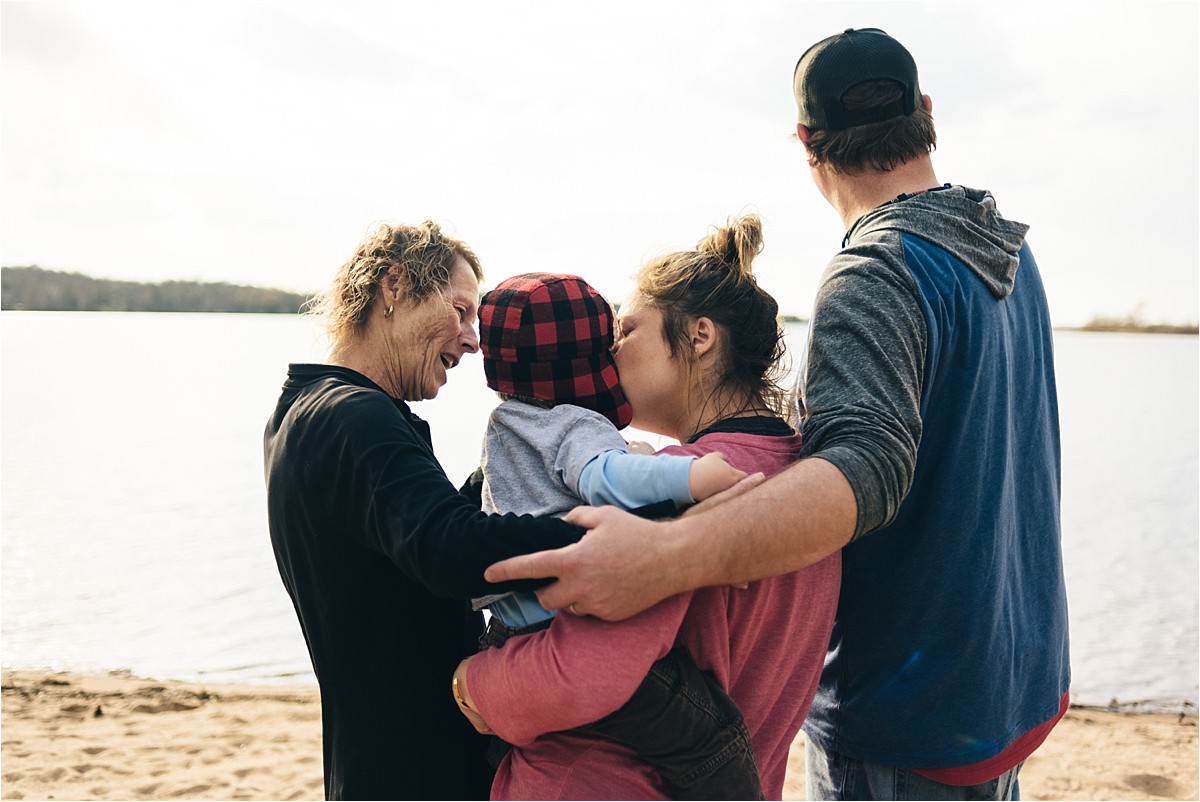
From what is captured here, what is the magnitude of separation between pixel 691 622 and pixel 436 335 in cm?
86

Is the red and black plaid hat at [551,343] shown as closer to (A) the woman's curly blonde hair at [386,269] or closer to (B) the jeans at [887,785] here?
(A) the woman's curly blonde hair at [386,269]

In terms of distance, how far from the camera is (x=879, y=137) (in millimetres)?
1851

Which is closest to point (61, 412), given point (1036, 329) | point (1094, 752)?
point (1094, 752)

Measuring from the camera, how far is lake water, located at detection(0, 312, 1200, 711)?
6.98 m

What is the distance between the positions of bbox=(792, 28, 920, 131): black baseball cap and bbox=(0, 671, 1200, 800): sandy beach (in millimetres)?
4156

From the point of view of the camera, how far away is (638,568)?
144 centimetres

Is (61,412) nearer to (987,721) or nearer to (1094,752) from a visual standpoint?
(1094,752)

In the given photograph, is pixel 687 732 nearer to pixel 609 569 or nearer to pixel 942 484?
pixel 609 569

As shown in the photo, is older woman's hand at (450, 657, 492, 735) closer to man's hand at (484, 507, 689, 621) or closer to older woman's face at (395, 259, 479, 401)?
man's hand at (484, 507, 689, 621)

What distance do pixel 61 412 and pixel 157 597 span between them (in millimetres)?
12365

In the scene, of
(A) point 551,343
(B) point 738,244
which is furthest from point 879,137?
(A) point 551,343

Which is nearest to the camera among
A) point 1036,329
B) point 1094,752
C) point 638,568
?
point 638,568

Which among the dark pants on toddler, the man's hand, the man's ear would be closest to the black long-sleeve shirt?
the man's hand

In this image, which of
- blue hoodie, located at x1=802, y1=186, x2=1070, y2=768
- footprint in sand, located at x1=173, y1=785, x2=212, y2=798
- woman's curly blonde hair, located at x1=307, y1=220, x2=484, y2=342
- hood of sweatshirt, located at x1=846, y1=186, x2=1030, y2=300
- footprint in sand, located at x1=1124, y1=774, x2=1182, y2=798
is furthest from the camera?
footprint in sand, located at x1=1124, y1=774, x2=1182, y2=798
